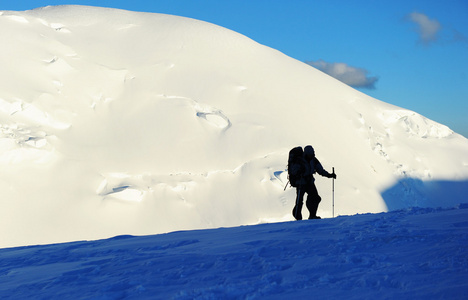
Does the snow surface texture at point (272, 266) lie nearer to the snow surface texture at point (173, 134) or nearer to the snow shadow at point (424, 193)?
the snow surface texture at point (173, 134)

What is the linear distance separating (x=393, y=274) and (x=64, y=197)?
59.1 feet

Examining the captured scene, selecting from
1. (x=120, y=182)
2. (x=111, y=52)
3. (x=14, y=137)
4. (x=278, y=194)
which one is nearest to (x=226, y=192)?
(x=278, y=194)

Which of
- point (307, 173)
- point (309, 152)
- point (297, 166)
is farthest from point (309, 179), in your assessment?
point (309, 152)

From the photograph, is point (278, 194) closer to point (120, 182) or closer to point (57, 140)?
point (120, 182)

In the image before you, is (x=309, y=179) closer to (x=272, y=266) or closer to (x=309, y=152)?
(x=309, y=152)

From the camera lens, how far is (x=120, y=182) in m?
21.1

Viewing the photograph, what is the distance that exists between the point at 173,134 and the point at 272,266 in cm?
1978

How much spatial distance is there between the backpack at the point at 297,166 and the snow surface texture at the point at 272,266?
136 inches

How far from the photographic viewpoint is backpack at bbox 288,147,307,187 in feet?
33.5

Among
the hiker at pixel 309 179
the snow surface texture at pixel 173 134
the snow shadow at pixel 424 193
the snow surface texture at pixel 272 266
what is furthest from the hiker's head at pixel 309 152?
the snow shadow at pixel 424 193

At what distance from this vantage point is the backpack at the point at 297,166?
10211 mm

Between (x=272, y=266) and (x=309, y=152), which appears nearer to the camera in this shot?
(x=272, y=266)

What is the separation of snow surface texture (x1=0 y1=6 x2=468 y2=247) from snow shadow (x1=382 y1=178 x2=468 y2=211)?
8 centimetres

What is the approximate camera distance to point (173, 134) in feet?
79.1
